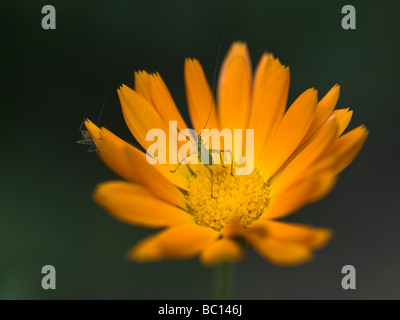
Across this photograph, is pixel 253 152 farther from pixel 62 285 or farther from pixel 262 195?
pixel 62 285

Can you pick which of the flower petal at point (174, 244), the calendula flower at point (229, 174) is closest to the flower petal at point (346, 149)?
the calendula flower at point (229, 174)

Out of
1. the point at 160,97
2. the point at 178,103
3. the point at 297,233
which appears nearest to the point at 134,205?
the point at 297,233

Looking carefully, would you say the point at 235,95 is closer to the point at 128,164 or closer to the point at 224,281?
the point at 128,164

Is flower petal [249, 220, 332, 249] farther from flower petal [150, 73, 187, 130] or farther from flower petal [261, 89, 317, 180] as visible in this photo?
flower petal [150, 73, 187, 130]

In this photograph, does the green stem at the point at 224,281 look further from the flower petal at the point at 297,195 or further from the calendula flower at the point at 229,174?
the flower petal at the point at 297,195

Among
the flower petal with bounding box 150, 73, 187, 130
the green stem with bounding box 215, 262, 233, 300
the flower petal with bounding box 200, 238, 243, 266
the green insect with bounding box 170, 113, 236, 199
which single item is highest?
the flower petal with bounding box 150, 73, 187, 130

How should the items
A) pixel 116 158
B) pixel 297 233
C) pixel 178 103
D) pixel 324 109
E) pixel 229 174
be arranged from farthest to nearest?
pixel 178 103 → pixel 229 174 → pixel 324 109 → pixel 116 158 → pixel 297 233

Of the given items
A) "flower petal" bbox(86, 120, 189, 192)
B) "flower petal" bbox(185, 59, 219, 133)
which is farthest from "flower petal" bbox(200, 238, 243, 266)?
"flower petal" bbox(185, 59, 219, 133)
